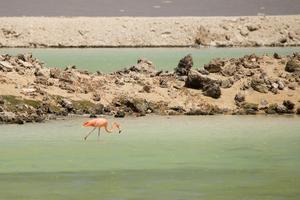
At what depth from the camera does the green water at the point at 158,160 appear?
55.5ft

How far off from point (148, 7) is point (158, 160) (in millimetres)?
87514

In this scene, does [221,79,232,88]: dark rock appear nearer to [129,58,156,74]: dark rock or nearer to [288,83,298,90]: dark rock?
[288,83,298,90]: dark rock

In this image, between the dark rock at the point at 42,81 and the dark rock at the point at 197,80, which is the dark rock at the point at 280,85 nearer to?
the dark rock at the point at 197,80

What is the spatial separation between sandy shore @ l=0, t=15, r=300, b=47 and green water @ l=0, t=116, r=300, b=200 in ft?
165

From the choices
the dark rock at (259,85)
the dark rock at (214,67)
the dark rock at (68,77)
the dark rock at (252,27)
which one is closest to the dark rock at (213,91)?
the dark rock at (259,85)

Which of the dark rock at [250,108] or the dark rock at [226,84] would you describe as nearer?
the dark rock at [250,108]

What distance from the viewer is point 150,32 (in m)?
82.7

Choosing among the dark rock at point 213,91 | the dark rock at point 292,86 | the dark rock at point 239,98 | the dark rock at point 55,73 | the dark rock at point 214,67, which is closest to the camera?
the dark rock at point 239,98

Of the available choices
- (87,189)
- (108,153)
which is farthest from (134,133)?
(87,189)

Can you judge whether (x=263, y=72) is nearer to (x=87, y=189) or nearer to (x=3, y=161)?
(x=3, y=161)

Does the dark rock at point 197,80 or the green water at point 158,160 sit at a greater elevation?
the dark rock at point 197,80

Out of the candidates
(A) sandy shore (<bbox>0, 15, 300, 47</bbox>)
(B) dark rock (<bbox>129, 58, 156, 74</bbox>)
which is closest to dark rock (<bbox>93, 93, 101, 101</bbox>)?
(B) dark rock (<bbox>129, 58, 156, 74</bbox>)

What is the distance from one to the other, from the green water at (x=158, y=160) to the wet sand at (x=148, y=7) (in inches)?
3038

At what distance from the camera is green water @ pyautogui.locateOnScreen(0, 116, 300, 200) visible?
55.5ft
